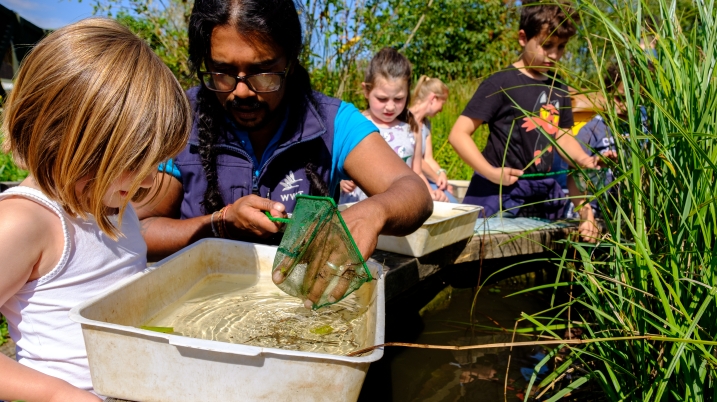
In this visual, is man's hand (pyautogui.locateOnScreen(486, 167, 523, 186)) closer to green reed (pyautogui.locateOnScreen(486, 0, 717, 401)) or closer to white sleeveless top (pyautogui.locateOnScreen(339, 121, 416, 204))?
white sleeveless top (pyautogui.locateOnScreen(339, 121, 416, 204))

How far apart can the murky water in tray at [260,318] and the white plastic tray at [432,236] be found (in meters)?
1.06

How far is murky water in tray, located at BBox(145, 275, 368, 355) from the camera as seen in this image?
1942 mm

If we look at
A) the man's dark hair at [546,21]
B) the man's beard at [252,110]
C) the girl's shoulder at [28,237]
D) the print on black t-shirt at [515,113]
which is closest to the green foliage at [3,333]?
the man's beard at [252,110]

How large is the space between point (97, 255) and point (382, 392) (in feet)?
5.08

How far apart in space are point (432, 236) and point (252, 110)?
133 cm

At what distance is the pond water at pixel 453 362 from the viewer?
2.81 metres

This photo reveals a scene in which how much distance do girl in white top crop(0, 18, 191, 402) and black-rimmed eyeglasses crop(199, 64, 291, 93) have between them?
2.17 ft

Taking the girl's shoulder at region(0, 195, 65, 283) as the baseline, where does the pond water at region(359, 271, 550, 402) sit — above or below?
below

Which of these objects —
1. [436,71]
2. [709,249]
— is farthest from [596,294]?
[436,71]

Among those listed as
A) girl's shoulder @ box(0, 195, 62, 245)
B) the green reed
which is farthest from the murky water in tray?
the green reed

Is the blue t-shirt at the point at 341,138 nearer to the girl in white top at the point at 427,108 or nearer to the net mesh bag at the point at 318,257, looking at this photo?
the net mesh bag at the point at 318,257

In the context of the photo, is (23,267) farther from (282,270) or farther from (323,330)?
(323,330)

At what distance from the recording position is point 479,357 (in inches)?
125

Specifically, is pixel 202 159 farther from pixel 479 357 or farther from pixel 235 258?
pixel 479 357
